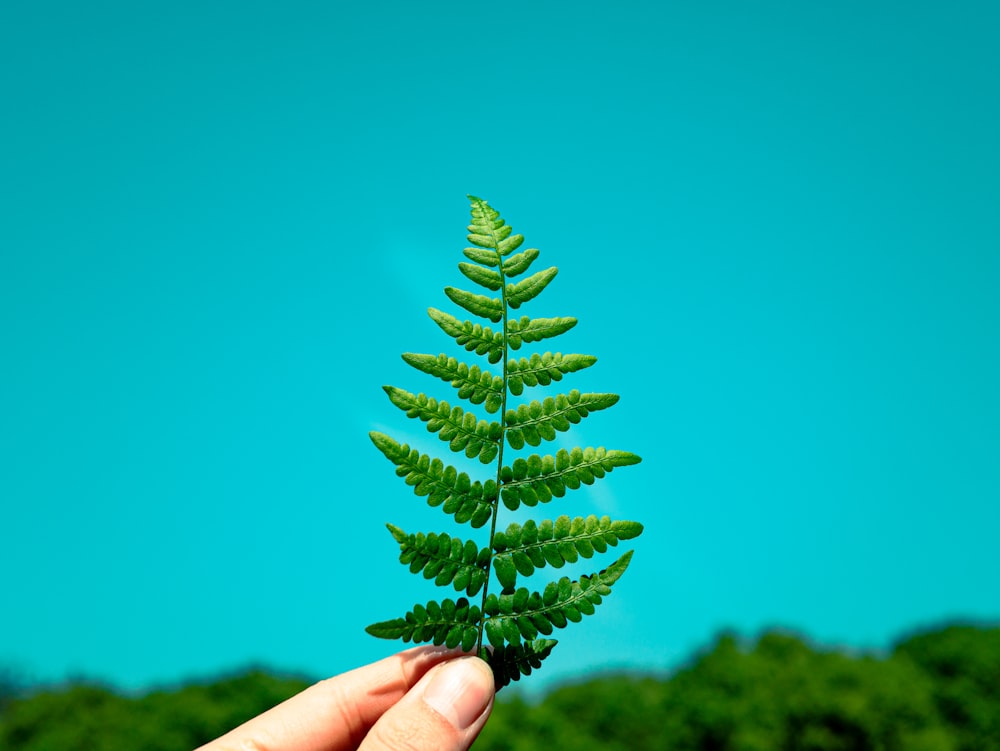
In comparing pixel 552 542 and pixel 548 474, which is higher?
pixel 548 474

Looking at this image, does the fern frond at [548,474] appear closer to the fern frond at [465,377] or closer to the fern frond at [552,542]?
the fern frond at [552,542]

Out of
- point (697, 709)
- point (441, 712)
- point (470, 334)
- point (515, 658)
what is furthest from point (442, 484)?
point (697, 709)

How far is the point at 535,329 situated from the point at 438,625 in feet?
4.16

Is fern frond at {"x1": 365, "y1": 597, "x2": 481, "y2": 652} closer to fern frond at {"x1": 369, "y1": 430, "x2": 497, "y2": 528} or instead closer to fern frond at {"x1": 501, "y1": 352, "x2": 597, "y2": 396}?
fern frond at {"x1": 369, "y1": 430, "x2": 497, "y2": 528}

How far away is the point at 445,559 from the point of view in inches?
145

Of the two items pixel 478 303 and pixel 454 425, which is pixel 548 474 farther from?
pixel 478 303

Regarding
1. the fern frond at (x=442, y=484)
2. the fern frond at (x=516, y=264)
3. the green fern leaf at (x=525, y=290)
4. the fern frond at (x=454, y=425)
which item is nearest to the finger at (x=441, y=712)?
the fern frond at (x=442, y=484)

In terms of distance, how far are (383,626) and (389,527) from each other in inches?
15.1

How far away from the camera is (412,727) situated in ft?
13.1

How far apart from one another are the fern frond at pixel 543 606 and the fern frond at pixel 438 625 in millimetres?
78

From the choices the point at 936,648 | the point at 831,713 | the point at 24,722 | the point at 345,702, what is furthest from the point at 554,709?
the point at 345,702

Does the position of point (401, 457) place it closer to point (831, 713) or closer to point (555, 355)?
point (555, 355)

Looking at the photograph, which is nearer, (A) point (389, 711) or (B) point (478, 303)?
(B) point (478, 303)

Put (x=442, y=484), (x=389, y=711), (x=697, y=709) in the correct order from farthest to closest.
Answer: (x=697, y=709)
(x=389, y=711)
(x=442, y=484)
